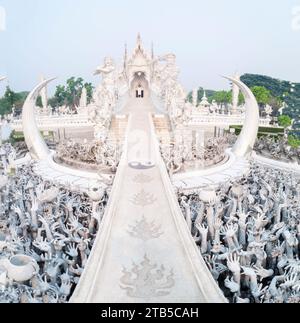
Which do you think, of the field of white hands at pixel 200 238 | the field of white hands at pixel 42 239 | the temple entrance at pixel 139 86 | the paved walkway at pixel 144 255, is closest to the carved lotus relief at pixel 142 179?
the paved walkway at pixel 144 255

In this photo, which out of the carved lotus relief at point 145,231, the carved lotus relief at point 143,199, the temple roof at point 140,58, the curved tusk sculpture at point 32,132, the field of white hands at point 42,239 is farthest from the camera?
the temple roof at point 140,58

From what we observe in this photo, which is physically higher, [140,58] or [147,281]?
[140,58]

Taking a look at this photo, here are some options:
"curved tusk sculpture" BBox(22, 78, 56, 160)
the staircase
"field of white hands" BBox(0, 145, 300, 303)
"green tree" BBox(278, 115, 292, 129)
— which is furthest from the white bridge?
"green tree" BBox(278, 115, 292, 129)

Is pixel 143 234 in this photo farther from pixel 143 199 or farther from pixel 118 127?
pixel 118 127

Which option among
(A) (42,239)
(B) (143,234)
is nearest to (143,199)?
(B) (143,234)

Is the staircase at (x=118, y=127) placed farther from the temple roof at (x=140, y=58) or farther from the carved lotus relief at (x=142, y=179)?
the temple roof at (x=140, y=58)
